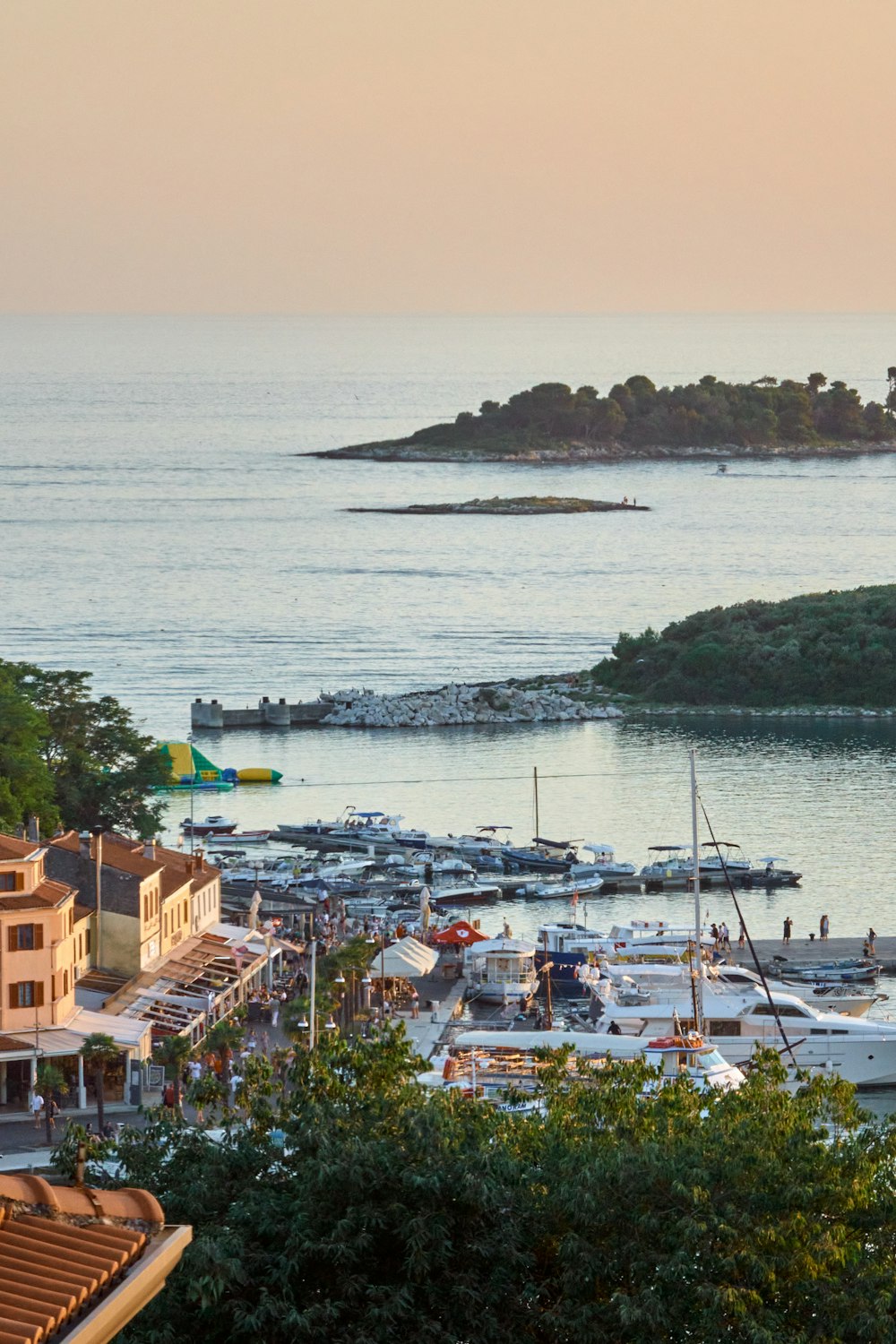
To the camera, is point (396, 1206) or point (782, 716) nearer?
point (396, 1206)

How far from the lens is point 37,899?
28.3 meters

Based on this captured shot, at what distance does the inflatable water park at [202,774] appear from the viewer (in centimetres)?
5906

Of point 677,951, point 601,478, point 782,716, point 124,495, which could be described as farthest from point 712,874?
point 601,478

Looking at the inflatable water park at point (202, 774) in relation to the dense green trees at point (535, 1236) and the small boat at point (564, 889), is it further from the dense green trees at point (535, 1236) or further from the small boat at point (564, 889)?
the dense green trees at point (535, 1236)

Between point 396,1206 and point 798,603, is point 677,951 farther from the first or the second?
point 798,603

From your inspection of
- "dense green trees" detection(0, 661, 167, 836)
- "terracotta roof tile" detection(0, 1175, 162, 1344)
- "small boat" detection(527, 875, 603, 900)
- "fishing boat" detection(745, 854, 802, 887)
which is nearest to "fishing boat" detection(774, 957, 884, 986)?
"fishing boat" detection(745, 854, 802, 887)

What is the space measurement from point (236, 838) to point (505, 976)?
1702 centimetres

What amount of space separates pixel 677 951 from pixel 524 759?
82.5 ft

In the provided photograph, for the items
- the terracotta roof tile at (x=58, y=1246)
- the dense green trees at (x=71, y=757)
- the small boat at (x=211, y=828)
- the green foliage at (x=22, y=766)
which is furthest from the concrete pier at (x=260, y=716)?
the terracotta roof tile at (x=58, y=1246)

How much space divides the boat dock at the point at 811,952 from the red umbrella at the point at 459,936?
15.6 ft

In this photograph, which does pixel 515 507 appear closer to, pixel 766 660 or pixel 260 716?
pixel 766 660

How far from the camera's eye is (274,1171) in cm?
1639

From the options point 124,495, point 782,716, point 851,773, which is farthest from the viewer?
point 124,495

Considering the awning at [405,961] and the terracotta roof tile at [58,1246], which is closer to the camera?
the terracotta roof tile at [58,1246]
